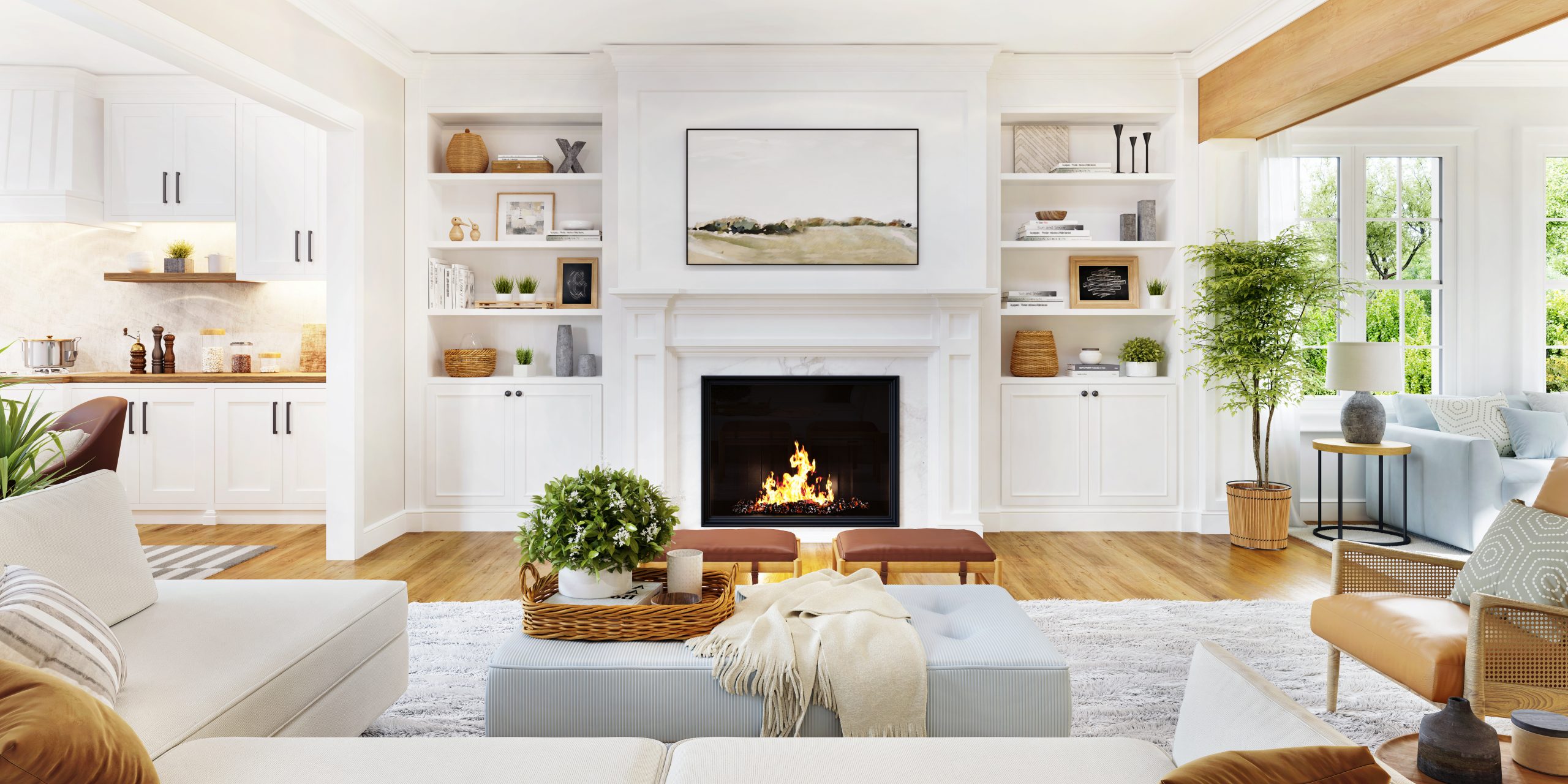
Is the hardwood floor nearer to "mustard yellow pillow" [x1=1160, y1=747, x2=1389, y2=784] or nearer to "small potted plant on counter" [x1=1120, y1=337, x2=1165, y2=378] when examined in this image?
"small potted plant on counter" [x1=1120, y1=337, x2=1165, y2=378]

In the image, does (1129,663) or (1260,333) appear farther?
(1260,333)

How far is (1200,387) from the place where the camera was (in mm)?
4730

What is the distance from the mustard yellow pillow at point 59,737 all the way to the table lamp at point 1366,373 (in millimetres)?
4928

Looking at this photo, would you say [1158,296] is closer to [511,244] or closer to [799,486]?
[799,486]

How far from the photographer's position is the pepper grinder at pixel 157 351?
5.01 meters

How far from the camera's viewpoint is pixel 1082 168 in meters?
4.80

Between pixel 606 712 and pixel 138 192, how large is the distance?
4918 millimetres

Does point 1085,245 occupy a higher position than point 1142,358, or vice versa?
point 1085,245

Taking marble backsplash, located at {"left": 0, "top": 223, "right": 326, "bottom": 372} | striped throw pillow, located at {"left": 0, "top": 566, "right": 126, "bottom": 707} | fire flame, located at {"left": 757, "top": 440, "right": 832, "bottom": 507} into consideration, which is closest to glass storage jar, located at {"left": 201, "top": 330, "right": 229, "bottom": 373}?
marble backsplash, located at {"left": 0, "top": 223, "right": 326, "bottom": 372}

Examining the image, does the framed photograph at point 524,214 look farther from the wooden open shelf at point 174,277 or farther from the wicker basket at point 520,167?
the wooden open shelf at point 174,277

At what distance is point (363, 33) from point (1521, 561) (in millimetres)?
5009

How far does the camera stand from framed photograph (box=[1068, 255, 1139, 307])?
4.91 metres

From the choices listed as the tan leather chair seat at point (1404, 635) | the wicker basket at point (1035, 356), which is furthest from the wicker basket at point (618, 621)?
the wicker basket at point (1035, 356)

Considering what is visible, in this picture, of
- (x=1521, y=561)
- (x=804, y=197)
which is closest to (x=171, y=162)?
(x=804, y=197)
